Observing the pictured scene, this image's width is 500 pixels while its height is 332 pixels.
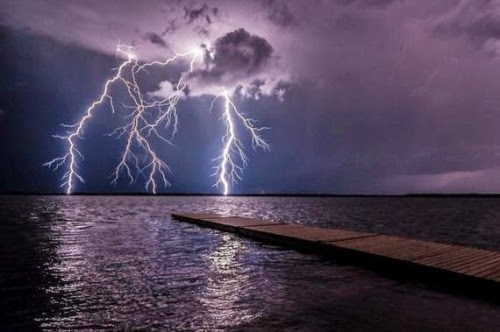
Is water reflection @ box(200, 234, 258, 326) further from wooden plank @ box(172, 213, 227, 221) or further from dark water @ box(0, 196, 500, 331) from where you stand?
wooden plank @ box(172, 213, 227, 221)

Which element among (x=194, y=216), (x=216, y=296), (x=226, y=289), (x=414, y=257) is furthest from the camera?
(x=194, y=216)

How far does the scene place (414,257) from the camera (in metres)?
10.2

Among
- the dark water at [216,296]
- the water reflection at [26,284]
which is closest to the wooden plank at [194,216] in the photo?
the water reflection at [26,284]

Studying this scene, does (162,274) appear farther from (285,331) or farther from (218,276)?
(285,331)

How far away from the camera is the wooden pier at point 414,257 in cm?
815

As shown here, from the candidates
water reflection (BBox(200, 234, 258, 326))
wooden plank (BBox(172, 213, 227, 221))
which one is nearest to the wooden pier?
water reflection (BBox(200, 234, 258, 326))

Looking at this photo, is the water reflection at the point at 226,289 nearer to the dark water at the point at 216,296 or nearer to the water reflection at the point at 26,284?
the dark water at the point at 216,296

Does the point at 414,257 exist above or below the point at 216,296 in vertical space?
above

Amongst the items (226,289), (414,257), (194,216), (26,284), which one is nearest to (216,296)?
(226,289)

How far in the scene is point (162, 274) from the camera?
392 inches

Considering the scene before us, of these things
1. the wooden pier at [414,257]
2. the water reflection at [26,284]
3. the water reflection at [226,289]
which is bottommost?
the water reflection at [26,284]

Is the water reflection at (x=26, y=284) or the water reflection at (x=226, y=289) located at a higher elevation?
the water reflection at (x=226, y=289)

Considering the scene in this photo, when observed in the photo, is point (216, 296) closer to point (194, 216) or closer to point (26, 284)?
point (26, 284)

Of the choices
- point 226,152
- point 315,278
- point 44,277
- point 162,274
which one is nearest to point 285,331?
point 315,278
